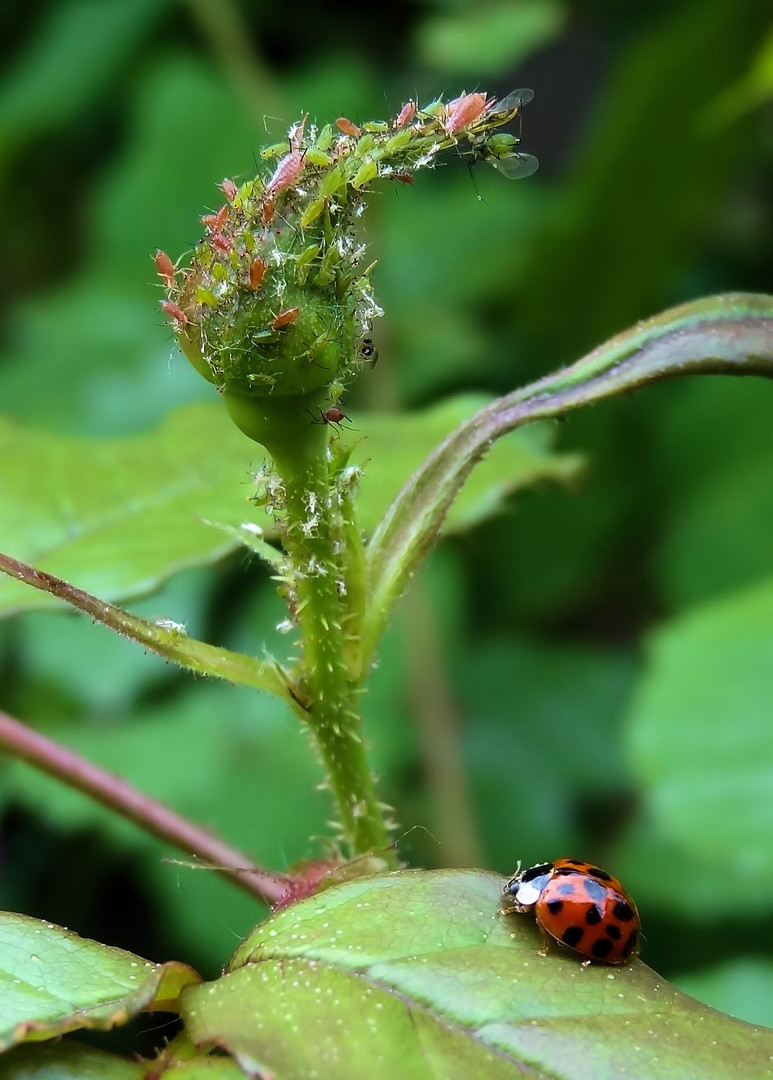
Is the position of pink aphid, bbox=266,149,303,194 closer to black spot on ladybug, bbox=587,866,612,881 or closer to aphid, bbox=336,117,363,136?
aphid, bbox=336,117,363,136

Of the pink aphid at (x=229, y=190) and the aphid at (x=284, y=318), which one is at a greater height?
the pink aphid at (x=229, y=190)

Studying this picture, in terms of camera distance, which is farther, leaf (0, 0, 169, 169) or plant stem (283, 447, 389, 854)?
leaf (0, 0, 169, 169)

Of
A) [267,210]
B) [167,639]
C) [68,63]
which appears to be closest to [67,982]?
[167,639]

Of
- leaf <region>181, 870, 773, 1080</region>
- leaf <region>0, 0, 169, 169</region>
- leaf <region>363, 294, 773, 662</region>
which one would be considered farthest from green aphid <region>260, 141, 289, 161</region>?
leaf <region>0, 0, 169, 169</region>

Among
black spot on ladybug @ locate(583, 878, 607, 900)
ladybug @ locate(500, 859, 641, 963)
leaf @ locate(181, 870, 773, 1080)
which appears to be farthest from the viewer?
black spot on ladybug @ locate(583, 878, 607, 900)

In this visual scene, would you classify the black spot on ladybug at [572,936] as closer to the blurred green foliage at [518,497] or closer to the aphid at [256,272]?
the aphid at [256,272]

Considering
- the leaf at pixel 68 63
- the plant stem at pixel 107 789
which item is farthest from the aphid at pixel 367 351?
the leaf at pixel 68 63
